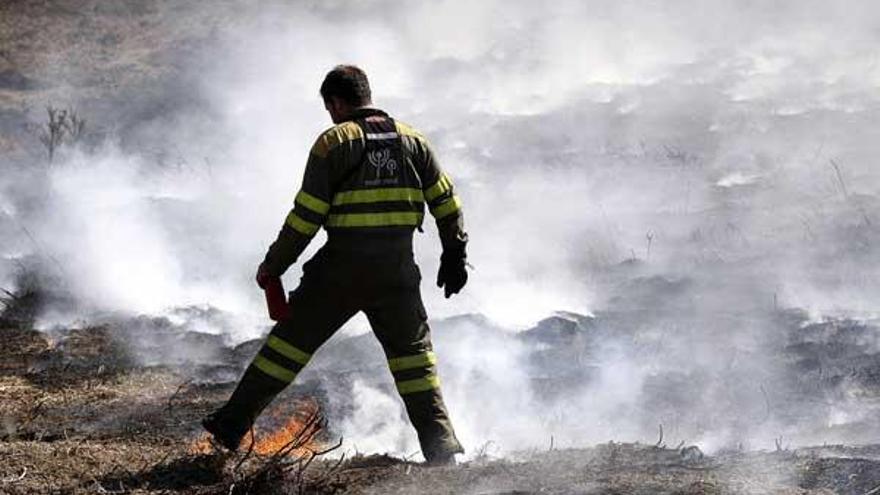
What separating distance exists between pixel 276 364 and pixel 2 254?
4.57 meters

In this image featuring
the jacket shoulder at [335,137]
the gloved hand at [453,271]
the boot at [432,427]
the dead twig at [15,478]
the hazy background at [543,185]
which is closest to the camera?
the dead twig at [15,478]

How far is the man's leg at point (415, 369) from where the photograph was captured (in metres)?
4.72

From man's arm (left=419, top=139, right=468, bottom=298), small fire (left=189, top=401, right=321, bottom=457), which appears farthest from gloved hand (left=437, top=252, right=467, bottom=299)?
small fire (left=189, top=401, right=321, bottom=457)

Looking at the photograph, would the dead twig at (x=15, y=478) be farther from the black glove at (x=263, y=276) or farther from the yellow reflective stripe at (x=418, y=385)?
the yellow reflective stripe at (x=418, y=385)

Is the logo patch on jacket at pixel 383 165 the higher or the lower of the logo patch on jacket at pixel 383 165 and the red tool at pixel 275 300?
the higher

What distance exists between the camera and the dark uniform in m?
4.51

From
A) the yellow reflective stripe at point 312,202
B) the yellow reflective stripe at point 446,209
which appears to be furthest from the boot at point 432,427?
the yellow reflective stripe at point 312,202

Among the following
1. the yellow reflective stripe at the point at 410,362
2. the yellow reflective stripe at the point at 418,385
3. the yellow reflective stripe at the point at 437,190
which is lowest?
the yellow reflective stripe at the point at 418,385

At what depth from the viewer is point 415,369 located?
15.6 ft

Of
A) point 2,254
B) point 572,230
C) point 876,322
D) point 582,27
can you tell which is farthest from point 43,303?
point 582,27

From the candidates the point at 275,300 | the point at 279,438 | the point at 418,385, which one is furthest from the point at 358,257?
the point at 279,438

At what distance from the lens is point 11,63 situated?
499 inches

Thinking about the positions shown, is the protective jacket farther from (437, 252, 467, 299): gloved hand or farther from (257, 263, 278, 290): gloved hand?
(437, 252, 467, 299): gloved hand

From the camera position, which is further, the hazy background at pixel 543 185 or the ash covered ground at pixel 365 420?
the hazy background at pixel 543 185
